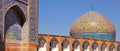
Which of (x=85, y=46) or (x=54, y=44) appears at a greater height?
(x=54, y=44)

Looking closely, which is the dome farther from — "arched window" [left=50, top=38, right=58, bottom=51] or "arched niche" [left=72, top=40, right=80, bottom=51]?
"arched window" [left=50, top=38, right=58, bottom=51]

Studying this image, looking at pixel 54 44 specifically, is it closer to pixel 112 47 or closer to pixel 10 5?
pixel 112 47

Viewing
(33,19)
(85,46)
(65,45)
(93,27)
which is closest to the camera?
(33,19)

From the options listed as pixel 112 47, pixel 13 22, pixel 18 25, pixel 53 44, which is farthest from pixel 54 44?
pixel 13 22

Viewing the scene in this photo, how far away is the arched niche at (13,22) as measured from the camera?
795 cm

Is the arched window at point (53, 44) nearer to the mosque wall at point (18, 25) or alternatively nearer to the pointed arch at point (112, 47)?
the pointed arch at point (112, 47)

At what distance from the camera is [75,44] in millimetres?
20578

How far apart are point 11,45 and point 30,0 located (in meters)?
1.39

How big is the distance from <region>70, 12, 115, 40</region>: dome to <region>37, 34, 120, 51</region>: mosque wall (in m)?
2.00

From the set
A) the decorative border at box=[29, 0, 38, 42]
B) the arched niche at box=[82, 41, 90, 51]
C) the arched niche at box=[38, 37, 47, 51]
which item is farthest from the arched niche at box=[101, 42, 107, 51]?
the decorative border at box=[29, 0, 38, 42]

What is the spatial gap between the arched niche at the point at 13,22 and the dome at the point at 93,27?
1664 centimetres

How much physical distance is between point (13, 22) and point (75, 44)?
12.7 meters

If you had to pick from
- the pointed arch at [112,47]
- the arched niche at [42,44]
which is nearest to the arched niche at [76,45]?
the arched niche at [42,44]

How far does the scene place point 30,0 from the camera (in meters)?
8.65
